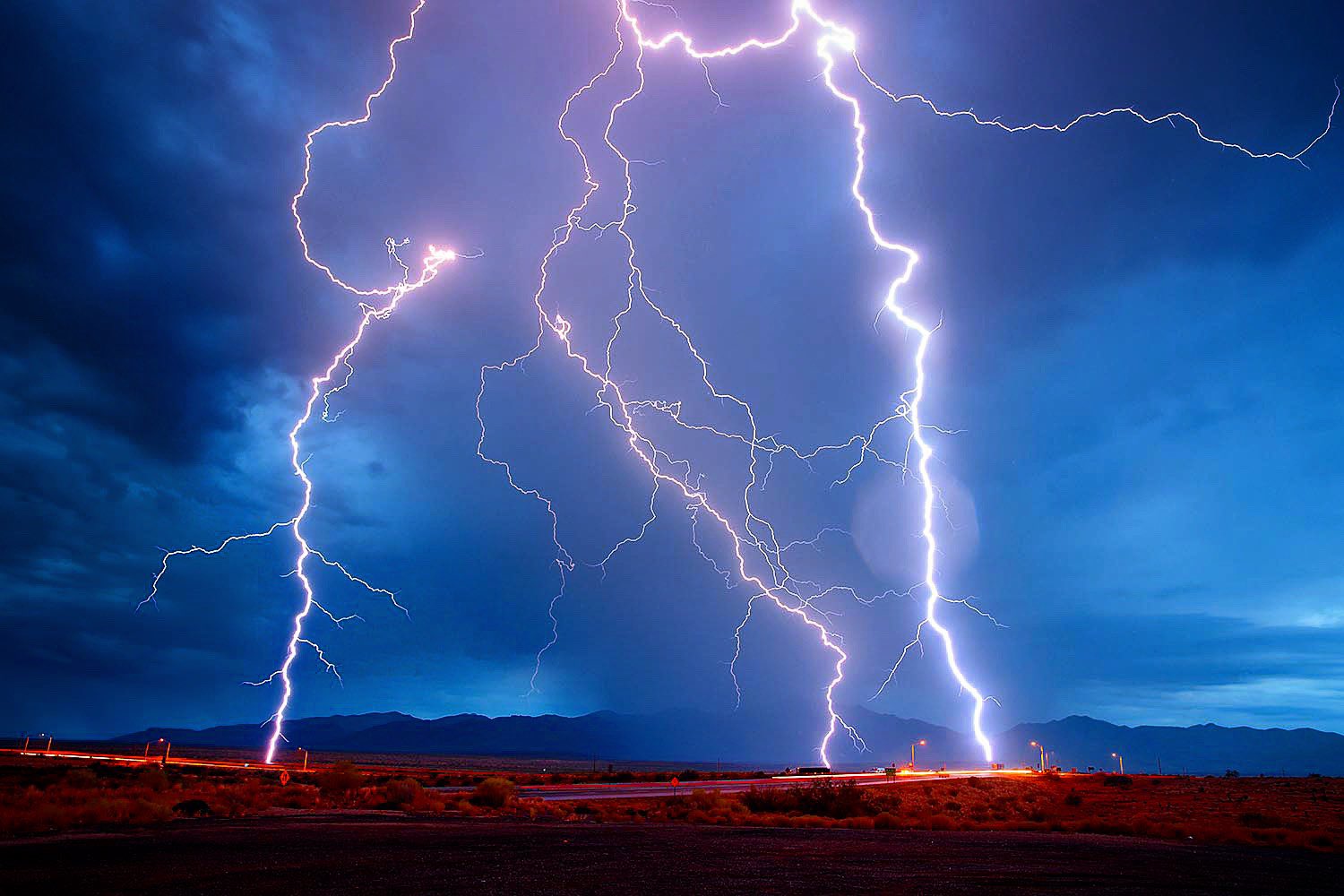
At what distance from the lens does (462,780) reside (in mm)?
40656

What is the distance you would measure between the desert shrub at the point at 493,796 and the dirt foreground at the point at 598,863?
680 centimetres

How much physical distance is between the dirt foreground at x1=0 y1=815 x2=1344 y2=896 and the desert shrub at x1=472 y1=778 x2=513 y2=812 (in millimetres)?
6802

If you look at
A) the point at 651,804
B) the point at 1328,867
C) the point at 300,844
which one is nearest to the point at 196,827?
the point at 300,844

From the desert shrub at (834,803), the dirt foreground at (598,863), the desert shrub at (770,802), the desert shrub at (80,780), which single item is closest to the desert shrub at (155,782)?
the desert shrub at (80,780)

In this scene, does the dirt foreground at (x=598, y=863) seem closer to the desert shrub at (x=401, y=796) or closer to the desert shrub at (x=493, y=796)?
the desert shrub at (x=401, y=796)

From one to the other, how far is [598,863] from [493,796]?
14099 millimetres

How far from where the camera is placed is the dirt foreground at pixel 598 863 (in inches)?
393

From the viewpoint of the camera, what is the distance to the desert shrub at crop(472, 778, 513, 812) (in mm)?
24684

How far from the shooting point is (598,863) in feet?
40.2

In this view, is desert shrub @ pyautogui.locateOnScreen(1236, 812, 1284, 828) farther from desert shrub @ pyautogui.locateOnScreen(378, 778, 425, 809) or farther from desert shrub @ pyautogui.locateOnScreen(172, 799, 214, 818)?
desert shrub @ pyautogui.locateOnScreen(172, 799, 214, 818)

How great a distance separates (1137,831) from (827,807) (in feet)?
28.6

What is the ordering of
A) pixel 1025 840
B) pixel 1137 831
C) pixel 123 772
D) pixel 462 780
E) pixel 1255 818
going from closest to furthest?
pixel 1025 840
pixel 1137 831
pixel 1255 818
pixel 123 772
pixel 462 780

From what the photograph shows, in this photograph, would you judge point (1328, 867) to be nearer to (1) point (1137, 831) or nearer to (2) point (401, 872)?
(1) point (1137, 831)

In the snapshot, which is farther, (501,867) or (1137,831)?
(1137,831)
